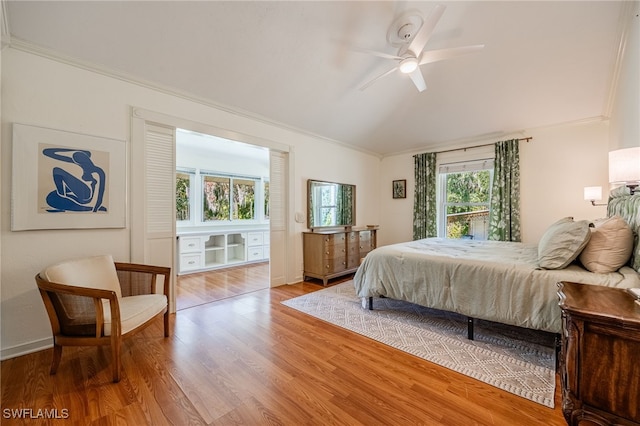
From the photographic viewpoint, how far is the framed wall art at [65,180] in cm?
204

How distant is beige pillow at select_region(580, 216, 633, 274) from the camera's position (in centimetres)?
179

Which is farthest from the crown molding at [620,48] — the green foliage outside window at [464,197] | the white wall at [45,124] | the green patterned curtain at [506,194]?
the white wall at [45,124]

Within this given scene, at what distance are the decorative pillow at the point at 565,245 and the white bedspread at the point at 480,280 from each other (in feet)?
0.22

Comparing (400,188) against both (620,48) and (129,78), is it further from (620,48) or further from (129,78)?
(129,78)

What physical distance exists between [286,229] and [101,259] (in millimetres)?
2334

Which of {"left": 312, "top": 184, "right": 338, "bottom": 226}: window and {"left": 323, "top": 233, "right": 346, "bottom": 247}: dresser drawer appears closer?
{"left": 323, "top": 233, "right": 346, "bottom": 247}: dresser drawer

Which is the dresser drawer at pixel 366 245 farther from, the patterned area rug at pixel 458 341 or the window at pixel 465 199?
the patterned area rug at pixel 458 341

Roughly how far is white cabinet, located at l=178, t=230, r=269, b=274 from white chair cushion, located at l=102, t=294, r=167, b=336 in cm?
260

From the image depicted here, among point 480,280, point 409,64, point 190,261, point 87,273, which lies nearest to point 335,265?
point 480,280

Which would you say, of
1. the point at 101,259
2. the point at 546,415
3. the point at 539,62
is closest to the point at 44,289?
the point at 101,259

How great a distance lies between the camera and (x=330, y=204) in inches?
186

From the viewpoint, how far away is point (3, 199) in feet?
6.52

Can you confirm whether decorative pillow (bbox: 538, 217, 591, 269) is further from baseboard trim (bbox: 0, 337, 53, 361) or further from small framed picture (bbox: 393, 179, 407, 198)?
baseboard trim (bbox: 0, 337, 53, 361)

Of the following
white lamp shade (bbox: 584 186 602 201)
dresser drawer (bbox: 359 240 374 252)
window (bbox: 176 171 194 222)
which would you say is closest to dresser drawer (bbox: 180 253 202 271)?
window (bbox: 176 171 194 222)
